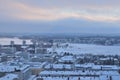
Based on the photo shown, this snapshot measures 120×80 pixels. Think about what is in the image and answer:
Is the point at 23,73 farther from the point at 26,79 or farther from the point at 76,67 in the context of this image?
the point at 76,67

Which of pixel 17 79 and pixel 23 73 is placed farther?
pixel 23 73

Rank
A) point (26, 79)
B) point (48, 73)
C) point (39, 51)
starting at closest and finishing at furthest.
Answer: point (26, 79) < point (48, 73) < point (39, 51)

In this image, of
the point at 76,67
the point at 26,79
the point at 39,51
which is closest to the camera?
the point at 26,79

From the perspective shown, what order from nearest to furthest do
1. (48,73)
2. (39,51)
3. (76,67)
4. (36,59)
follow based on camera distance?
(48,73)
(76,67)
(36,59)
(39,51)

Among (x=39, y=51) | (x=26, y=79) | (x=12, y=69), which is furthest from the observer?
(x=39, y=51)

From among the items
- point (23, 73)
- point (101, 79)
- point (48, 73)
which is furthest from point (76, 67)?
point (101, 79)

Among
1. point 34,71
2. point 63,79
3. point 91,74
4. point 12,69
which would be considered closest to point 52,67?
point 34,71

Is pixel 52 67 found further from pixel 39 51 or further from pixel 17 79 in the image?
pixel 39 51

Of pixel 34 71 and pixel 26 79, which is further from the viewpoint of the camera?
pixel 34 71
